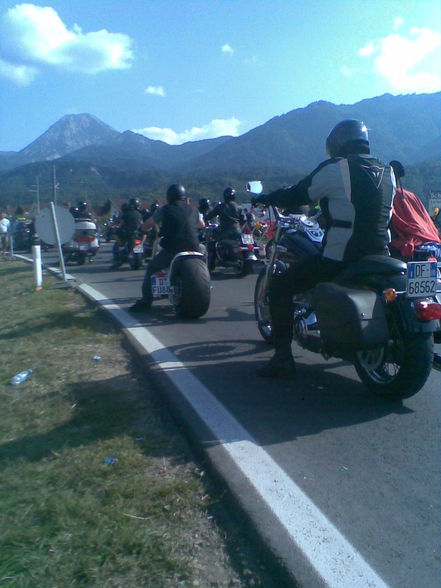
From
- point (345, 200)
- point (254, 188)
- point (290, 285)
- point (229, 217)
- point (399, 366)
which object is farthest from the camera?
point (229, 217)

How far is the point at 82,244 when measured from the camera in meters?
17.1

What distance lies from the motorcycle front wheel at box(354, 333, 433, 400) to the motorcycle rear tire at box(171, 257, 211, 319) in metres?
3.34

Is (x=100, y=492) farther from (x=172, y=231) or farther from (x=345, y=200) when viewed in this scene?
(x=172, y=231)

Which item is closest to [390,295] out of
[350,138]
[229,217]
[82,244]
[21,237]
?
[350,138]

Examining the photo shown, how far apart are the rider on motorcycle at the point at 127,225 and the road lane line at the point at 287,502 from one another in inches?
423

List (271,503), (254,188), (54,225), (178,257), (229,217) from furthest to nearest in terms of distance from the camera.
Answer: (229,217), (54,225), (178,257), (254,188), (271,503)

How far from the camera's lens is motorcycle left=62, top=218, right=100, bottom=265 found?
17.1 m

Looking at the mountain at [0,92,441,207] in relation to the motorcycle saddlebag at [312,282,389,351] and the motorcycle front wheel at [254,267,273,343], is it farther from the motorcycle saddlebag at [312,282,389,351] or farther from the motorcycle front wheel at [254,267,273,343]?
the motorcycle saddlebag at [312,282,389,351]

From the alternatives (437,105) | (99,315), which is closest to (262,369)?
(99,315)

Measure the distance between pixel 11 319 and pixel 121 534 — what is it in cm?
604

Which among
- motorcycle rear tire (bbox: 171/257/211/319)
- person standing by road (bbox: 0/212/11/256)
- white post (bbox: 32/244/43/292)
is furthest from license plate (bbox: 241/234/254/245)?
person standing by road (bbox: 0/212/11/256)

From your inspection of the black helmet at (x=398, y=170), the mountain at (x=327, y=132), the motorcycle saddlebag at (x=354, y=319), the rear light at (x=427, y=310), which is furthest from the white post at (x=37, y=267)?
the mountain at (x=327, y=132)

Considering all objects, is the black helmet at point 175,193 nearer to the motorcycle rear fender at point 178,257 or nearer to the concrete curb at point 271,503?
the motorcycle rear fender at point 178,257

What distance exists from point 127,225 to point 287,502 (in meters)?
12.9
